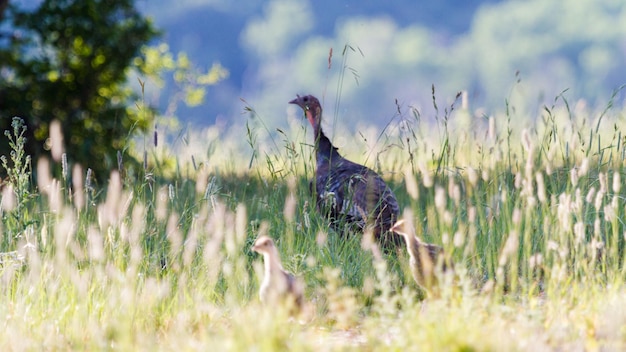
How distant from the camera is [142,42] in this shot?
1132cm

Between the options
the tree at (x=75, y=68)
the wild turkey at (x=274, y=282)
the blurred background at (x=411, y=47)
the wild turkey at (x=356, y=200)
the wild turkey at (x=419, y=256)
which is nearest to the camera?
the wild turkey at (x=274, y=282)

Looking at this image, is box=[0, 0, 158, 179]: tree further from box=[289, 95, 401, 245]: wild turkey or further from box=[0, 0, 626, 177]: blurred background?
box=[289, 95, 401, 245]: wild turkey

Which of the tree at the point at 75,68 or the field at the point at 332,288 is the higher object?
the tree at the point at 75,68

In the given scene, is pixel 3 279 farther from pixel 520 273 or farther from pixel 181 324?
pixel 520 273

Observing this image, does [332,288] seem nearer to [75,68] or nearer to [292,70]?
[75,68]

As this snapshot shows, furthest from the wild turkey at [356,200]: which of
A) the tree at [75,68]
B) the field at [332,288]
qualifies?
the tree at [75,68]

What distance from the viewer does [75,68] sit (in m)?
11.1

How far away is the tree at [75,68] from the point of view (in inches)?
428

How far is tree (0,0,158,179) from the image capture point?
35.7 feet

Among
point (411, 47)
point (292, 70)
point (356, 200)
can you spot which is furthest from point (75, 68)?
point (292, 70)

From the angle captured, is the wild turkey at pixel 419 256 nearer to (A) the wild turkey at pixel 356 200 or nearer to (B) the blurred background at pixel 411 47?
(A) the wild turkey at pixel 356 200

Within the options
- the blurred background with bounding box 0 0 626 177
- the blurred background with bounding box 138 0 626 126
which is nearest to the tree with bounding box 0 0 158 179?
the blurred background with bounding box 0 0 626 177

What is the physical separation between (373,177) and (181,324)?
2.88m

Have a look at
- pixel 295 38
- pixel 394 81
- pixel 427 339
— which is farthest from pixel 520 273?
pixel 295 38
